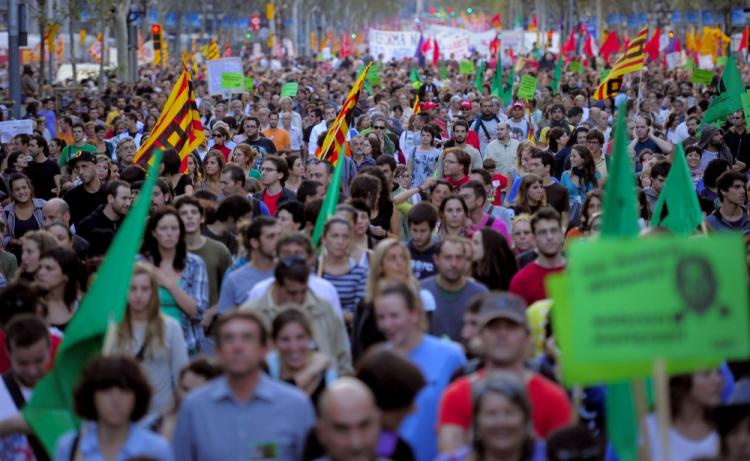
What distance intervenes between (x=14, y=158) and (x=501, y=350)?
10416mm

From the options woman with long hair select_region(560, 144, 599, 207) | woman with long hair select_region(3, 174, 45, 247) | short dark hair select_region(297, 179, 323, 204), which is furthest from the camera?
woman with long hair select_region(560, 144, 599, 207)

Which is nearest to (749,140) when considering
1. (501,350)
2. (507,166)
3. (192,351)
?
(507,166)

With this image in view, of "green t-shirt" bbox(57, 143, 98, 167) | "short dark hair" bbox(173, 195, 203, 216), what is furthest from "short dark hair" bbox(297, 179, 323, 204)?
"green t-shirt" bbox(57, 143, 98, 167)

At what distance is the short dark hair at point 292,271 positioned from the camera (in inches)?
305

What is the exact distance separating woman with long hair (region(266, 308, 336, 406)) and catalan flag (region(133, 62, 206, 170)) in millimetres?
8321

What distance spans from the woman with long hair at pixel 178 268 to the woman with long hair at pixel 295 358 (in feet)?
7.43

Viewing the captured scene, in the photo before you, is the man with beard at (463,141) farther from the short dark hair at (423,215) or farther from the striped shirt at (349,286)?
the striped shirt at (349,286)

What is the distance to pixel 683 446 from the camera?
5840mm

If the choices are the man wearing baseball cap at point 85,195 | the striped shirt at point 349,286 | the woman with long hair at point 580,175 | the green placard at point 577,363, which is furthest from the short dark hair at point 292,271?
the woman with long hair at point 580,175

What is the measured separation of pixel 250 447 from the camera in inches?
227

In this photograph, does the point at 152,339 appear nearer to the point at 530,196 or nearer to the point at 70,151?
the point at 530,196

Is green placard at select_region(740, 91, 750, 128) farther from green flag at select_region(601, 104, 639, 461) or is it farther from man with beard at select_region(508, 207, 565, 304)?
green flag at select_region(601, 104, 639, 461)

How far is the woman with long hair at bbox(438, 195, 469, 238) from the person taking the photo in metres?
10.5

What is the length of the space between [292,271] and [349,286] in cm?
153
